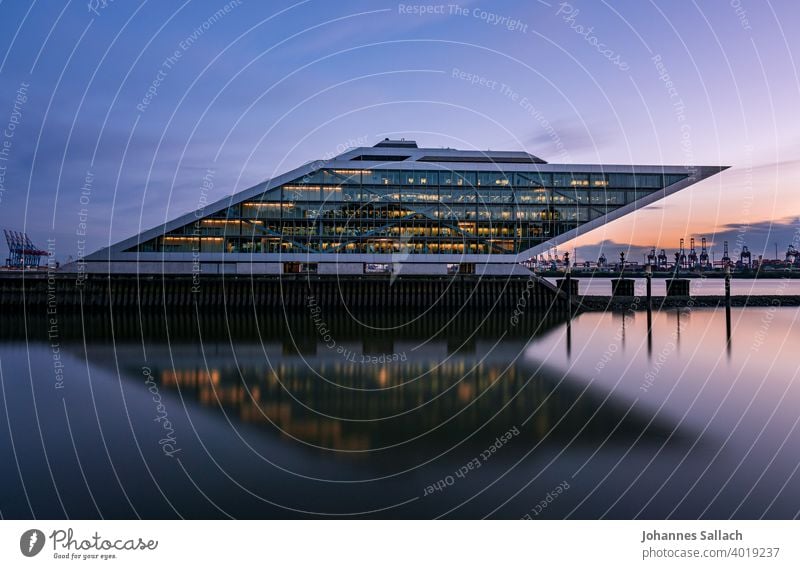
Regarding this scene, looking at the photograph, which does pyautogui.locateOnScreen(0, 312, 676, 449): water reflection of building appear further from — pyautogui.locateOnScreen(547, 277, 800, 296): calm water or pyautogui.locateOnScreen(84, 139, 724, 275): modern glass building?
pyautogui.locateOnScreen(547, 277, 800, 296): calm water

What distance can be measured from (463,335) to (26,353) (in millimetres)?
22438

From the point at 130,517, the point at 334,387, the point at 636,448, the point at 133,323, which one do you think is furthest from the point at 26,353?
the point at 636,448

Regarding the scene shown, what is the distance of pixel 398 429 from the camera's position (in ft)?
41.0

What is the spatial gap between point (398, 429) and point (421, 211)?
3474 cm

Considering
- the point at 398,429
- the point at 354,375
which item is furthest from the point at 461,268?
the point at 398,429

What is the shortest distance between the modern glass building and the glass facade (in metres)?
0.09

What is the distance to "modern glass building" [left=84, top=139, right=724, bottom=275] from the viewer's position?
4462 cm

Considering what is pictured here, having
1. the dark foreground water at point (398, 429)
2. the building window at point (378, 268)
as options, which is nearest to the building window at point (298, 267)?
the building window at point (378, 268)

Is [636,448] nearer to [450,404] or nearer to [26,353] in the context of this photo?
[450,404]

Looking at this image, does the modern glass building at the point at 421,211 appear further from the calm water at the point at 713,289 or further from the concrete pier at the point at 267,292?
the calm water at the point at 713,289

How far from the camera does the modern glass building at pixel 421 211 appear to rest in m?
44.6

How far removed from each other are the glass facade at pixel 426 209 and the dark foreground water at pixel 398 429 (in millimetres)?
20339

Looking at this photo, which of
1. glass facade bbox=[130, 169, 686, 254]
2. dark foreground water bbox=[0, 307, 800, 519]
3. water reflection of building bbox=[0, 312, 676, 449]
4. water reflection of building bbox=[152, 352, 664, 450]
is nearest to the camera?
dark foreground water bbox=[0, 307, 800, 519]

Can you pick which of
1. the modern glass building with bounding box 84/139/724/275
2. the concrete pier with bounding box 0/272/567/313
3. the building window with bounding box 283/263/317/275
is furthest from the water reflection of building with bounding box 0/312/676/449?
the modern glass building with bounding box 84/139/724/275
